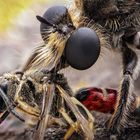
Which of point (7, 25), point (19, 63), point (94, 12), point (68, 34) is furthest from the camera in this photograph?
point (7, 25)

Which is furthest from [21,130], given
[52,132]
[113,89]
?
[113,89]

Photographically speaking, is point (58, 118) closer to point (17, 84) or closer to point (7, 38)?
point (17, 84)

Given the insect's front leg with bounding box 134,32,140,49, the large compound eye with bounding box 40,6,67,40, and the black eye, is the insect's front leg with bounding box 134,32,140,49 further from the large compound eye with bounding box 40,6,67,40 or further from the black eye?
the black eye

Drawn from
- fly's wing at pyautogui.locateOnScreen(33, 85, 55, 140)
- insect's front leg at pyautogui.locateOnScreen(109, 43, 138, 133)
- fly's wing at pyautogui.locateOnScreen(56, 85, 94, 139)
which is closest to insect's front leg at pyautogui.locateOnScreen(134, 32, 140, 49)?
insect's front leg at pyautogui.locateOnScreen(109, 43, 138, 133)

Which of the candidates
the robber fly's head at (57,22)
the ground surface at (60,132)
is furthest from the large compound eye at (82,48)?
the ground surface at (60,132)

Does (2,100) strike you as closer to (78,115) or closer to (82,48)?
(78,115)
